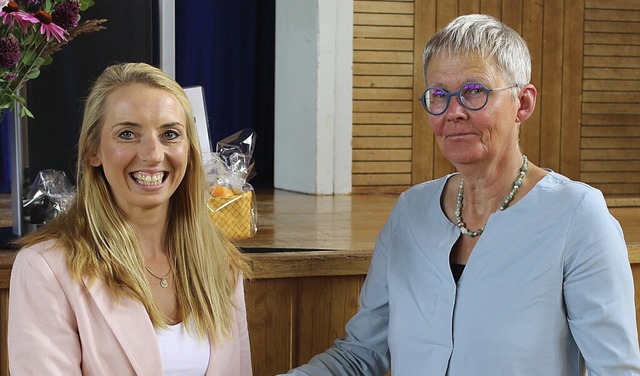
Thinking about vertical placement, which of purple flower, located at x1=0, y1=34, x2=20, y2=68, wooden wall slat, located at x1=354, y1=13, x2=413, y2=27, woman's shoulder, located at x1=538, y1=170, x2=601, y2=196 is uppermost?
wooden wall slat, located at x1=354, y1=13, x2=413, y2=27

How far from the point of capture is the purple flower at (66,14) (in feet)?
6.00

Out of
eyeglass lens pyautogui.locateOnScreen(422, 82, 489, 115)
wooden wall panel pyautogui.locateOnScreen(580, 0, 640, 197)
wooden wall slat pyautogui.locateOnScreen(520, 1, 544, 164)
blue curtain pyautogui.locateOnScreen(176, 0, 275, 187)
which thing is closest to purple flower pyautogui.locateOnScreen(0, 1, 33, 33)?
eyeglass lens pyautogui.locateOnScreen(422, 82, 489, 115)

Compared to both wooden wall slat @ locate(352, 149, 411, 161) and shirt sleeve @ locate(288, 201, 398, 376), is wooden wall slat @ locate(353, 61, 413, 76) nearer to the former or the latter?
wooden wall slat @ locate(352, 149, 411, 161)

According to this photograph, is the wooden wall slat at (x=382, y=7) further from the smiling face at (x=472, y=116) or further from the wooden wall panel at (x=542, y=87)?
the smiling face at (x=472, y=116)

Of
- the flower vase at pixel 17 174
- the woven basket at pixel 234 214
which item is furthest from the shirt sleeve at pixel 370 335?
the flower vase at pixel 17 174

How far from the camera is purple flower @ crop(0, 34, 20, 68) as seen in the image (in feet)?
5.79

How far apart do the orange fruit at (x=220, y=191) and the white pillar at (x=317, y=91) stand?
93.1 inches

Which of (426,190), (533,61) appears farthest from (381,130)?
(426,190)

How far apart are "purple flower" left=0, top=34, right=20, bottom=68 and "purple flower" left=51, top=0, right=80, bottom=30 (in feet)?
0.32

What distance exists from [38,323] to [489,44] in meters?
0.89

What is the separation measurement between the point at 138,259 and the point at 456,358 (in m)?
0.59

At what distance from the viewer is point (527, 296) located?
5.35 feet

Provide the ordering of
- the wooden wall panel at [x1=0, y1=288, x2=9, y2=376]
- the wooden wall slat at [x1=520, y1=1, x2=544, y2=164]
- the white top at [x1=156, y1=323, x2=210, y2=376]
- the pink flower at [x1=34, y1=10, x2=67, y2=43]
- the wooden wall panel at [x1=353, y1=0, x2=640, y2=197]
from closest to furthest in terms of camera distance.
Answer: the white top at [x1=156, y1=323, x2=210, y2=376] → the pink flower at [x1=34, y1=10, x2=67, y2=43] → the wooden wall panel at [x1=0, y1=288, x2=9, y2=376] → the wooden wall panel at [x1=353, y1=0, x2=640, y2=197] → the wooden wall slat at [x1=520, y1=1, x2=544, y2=164]

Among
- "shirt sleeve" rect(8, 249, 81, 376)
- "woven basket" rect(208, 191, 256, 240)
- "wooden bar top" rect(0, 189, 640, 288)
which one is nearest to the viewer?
"shirt sleeve" rect(8, 249, 81, 376)
